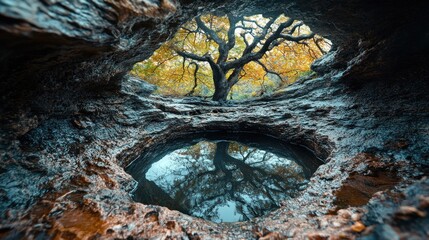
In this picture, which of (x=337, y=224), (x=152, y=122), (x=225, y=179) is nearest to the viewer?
(x=337, y=224)

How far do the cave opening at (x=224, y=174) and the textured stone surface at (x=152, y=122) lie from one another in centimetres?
41

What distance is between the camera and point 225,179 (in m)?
5.38

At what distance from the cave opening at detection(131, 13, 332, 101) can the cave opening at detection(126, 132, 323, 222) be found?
376 cm

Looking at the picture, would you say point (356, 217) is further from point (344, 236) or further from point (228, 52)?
point (228, 52)

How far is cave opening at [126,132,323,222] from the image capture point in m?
4.18

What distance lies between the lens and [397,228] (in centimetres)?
151

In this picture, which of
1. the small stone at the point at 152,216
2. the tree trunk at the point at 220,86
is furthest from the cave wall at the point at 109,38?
the tree trunk at the point at 220,86

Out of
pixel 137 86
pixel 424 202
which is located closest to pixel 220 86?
pixel 137 86

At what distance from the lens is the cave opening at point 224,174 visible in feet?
13.7

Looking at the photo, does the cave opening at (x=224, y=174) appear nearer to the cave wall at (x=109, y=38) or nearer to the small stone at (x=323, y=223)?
the small stone at (x=323, y=223)

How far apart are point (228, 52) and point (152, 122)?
5950mm

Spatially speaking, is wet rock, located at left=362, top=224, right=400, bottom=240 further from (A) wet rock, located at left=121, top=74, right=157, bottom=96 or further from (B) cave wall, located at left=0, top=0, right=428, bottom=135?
(A) wet rock, located at left=121, top=74, right=157, bottom=96

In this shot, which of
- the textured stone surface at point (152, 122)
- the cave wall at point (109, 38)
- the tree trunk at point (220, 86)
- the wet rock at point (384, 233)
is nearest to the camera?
the wet rock at point (384, 233)

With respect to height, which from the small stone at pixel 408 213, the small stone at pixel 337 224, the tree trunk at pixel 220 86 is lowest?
the small stone at pixel 337 224
